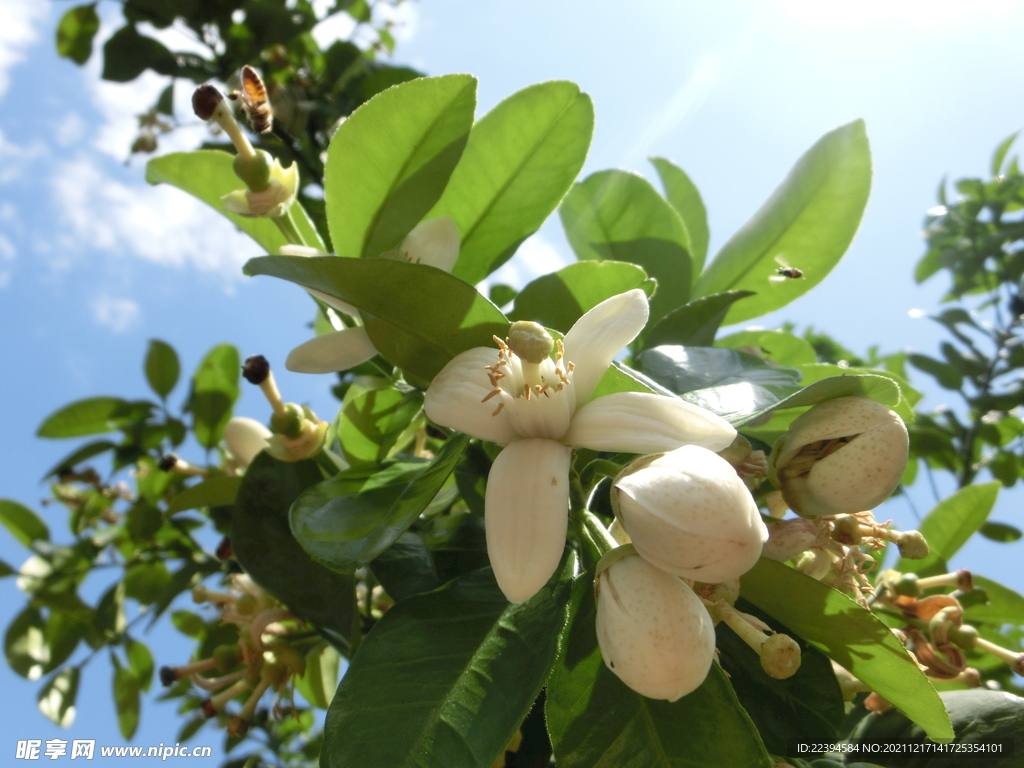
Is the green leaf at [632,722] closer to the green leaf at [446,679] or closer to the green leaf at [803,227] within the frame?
the green leaf at [446,679]

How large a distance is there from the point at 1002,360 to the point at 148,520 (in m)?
2.61

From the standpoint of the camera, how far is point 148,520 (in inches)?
72.0

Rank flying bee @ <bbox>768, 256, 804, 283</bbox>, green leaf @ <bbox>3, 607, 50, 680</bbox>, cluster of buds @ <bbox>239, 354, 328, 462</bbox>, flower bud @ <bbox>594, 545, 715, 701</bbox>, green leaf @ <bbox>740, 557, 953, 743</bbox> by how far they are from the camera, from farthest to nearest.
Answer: green leaf @ <bbox>3, 607, 50, 680</bbox> < flying bee @ <bbox>768, 256, 804, 283</bbox> < cluster of buds @ <bbox>239, 354, 328, 462</bbox> < green leaf @ <bbox>740, 557, 953, 743</bbox> < flower bud @ <bbox>594, 545, 715, 701</bbox>

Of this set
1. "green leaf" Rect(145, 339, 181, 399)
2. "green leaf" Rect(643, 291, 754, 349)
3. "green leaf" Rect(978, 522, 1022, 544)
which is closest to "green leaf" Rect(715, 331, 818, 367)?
"green leaf" Rect(643, 291, 754, 349)

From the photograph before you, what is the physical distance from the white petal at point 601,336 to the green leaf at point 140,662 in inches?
74.3

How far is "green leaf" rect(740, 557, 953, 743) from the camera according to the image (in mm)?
616

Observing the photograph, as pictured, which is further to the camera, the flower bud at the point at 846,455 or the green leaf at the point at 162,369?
the green leaf at the point at 162,369

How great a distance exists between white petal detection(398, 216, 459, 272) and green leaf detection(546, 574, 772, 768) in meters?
0.47

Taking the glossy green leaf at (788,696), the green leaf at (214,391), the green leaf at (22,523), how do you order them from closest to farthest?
the glossy green leaf at (788,696) → the green leaf at (214,391) → the green leaf at (22,523)

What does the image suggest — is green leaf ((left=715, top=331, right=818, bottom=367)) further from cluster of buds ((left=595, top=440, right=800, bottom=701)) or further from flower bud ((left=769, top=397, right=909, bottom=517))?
cluster of buds ((left=595, top=440, right=800, bottom=701))

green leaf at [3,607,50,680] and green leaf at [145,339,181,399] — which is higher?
green leaf at [145,339,181,399]

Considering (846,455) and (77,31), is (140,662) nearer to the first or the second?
(77,31)

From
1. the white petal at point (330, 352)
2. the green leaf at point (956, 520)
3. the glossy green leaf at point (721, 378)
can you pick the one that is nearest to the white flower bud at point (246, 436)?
the white petal at point (330, 352)

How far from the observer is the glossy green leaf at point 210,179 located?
0.97 metres
